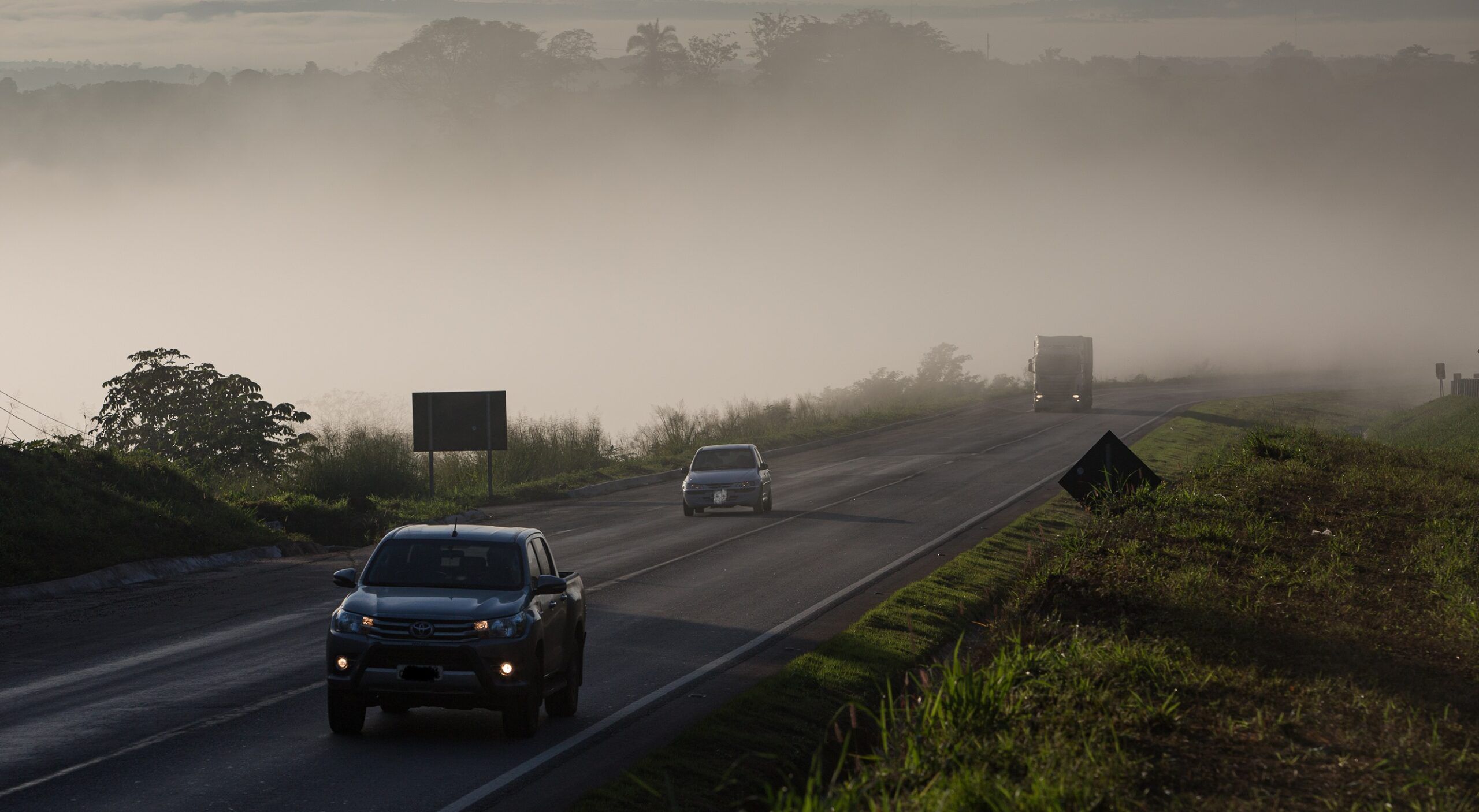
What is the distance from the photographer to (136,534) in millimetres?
22547

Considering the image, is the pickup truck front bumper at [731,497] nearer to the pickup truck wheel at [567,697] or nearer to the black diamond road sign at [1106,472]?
the black diamond road sign at [1106,472]

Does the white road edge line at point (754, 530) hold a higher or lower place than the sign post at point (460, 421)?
lower

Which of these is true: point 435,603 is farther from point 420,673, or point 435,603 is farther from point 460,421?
point 460,421

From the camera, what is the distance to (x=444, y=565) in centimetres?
1114

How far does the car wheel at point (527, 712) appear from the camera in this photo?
1026 centimetres

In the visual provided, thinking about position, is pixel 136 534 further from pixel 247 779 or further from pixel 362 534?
pixel 247 779

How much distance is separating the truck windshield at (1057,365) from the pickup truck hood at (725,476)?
104 feet

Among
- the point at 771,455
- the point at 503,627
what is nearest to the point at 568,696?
the point at 503,627

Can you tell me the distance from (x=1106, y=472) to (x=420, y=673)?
11.8 metres

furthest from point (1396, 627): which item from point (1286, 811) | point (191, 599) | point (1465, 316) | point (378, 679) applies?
point (1465, 316)

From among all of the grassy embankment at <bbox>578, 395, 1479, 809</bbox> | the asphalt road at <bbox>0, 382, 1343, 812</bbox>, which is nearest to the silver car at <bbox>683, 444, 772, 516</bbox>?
the asphalt road at <bbox>0, 382, 1343, 812</bbox>

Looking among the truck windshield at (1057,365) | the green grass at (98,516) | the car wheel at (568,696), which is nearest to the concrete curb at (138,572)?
the green grass at (98,516)

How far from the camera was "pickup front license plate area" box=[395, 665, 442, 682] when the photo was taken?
9.95 m

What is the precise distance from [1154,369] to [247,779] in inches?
4185
